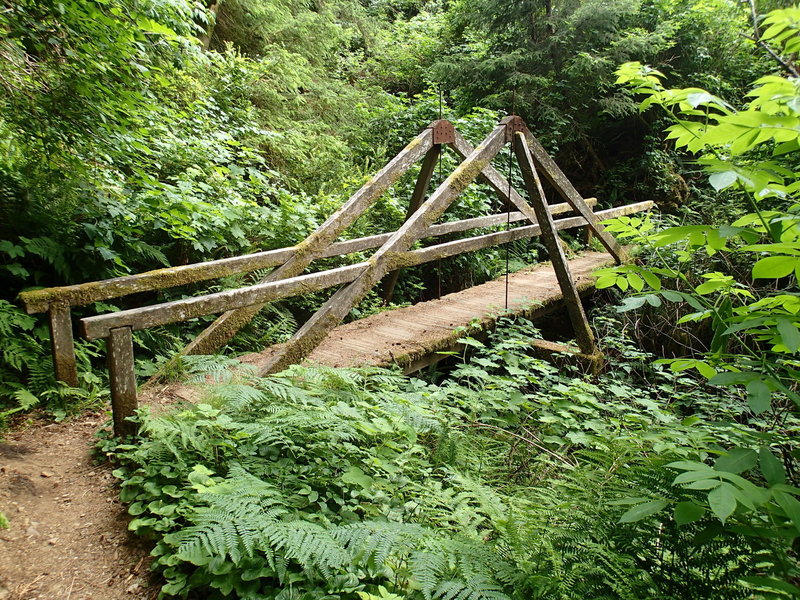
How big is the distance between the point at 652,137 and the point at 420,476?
1055 cm

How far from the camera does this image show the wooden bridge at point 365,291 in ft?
9.83

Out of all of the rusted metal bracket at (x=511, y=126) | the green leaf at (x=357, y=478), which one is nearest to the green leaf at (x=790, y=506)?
the green leaf at (x=357, y=478)

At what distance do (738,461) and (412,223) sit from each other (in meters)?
3.22

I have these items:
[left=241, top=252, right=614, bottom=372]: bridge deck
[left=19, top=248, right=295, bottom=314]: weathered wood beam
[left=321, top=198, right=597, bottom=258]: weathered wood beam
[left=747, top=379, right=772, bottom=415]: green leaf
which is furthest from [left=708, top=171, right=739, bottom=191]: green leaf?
[left=321, top=198, right=597, bottom=258]: weathered wood beam

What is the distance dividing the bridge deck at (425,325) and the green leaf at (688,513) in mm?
2988

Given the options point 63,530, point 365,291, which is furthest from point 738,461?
point 63,530

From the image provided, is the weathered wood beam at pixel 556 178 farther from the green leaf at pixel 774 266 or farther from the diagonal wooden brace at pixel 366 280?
the green leaf at pixel 774 266

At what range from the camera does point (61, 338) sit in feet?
10.2

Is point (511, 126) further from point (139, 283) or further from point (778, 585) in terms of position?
point (778, 585)

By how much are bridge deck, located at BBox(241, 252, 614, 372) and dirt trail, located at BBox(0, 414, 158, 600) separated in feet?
5.34

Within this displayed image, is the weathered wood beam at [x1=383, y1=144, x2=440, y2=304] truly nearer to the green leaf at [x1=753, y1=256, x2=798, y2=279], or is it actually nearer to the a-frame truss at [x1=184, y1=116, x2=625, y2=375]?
the a-frame truss at [x1=184, y1=116, x2=625, y2=375]

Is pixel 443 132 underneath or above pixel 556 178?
above

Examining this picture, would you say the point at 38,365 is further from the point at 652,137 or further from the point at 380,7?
the point at 380,7

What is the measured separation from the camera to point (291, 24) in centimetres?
923
